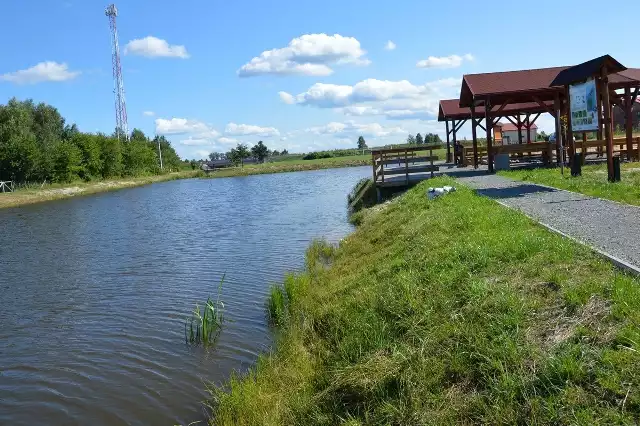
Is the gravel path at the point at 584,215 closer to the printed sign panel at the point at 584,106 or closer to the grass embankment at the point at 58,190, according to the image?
the printed sign panel at the point at 584,106

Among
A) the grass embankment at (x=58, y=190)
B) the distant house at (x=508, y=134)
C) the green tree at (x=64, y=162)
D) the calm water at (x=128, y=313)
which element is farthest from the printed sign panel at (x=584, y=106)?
the green tree at (x=64, y=162)

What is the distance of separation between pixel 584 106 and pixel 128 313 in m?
14.5

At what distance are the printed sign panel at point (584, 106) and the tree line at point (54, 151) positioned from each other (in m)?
56.1

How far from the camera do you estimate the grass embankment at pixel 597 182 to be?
1300 cm

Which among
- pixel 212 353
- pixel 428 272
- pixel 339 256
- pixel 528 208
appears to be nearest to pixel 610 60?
pixel 528 208

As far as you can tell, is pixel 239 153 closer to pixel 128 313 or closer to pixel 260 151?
pixel 260 151

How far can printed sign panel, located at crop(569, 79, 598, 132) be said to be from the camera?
55.6 feet

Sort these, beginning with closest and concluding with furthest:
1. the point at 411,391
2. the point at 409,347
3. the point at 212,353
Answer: the point at 411,391 → the point at 409,347 → the point at 212,353

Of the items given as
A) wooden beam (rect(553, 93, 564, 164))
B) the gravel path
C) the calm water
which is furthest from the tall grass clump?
wooden beam (rect(553, 93, 564, 164))

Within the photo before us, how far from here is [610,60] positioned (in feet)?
52.5

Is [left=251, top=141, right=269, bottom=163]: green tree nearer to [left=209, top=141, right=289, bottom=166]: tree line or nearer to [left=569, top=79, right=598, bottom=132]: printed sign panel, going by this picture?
[left=209, top=141, right=289, bottom=166]: tree line

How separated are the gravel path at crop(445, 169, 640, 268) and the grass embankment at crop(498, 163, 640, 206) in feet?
1.19

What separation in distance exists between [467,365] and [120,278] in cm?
1125

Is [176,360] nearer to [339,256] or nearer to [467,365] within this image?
[467,365]
